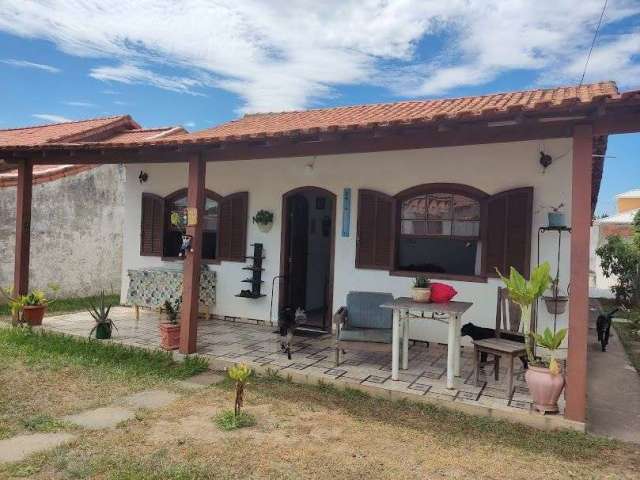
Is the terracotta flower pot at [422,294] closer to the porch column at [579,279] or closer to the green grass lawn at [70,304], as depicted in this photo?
the porch column at [579,279]

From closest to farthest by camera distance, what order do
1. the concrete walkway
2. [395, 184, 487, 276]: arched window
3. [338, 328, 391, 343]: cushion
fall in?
the concrete walkway → [338, 328, 391, 343]: cushion → [395, 184, 487, 276]: arched window

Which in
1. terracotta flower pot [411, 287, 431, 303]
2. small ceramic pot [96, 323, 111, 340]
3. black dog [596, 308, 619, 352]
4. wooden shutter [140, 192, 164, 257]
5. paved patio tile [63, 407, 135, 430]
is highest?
wooden shutter [140, 192, 164, 257]

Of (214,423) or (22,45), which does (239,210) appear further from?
(22,45)

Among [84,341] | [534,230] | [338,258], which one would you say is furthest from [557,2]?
[84,341]

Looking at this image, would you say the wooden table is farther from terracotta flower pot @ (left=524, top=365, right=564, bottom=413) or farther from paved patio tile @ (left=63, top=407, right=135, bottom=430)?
A: paved patio tile @ (left=63, top=407, right=135, bottom=430)

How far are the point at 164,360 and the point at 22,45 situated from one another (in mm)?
17731

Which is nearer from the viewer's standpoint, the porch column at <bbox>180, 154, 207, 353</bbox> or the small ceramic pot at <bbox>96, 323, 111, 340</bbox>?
the porch column at <bbox>180, 154, 207, 353</bbox>

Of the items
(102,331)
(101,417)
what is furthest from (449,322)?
(102,331)

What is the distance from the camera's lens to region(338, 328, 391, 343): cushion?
5.42 m

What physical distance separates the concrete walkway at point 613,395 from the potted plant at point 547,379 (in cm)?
42

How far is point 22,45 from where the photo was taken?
18031 millimetres

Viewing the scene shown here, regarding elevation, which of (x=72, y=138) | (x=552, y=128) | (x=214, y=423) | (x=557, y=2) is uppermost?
(x=557, y=2)

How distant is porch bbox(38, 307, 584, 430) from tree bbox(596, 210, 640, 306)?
346 inches

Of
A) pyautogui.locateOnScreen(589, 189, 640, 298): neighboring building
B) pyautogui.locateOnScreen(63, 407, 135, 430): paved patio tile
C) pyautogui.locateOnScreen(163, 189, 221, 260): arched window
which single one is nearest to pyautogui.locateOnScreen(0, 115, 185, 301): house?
pyautogui.locateOnScreen(163, 189, 221, 260): arched window
